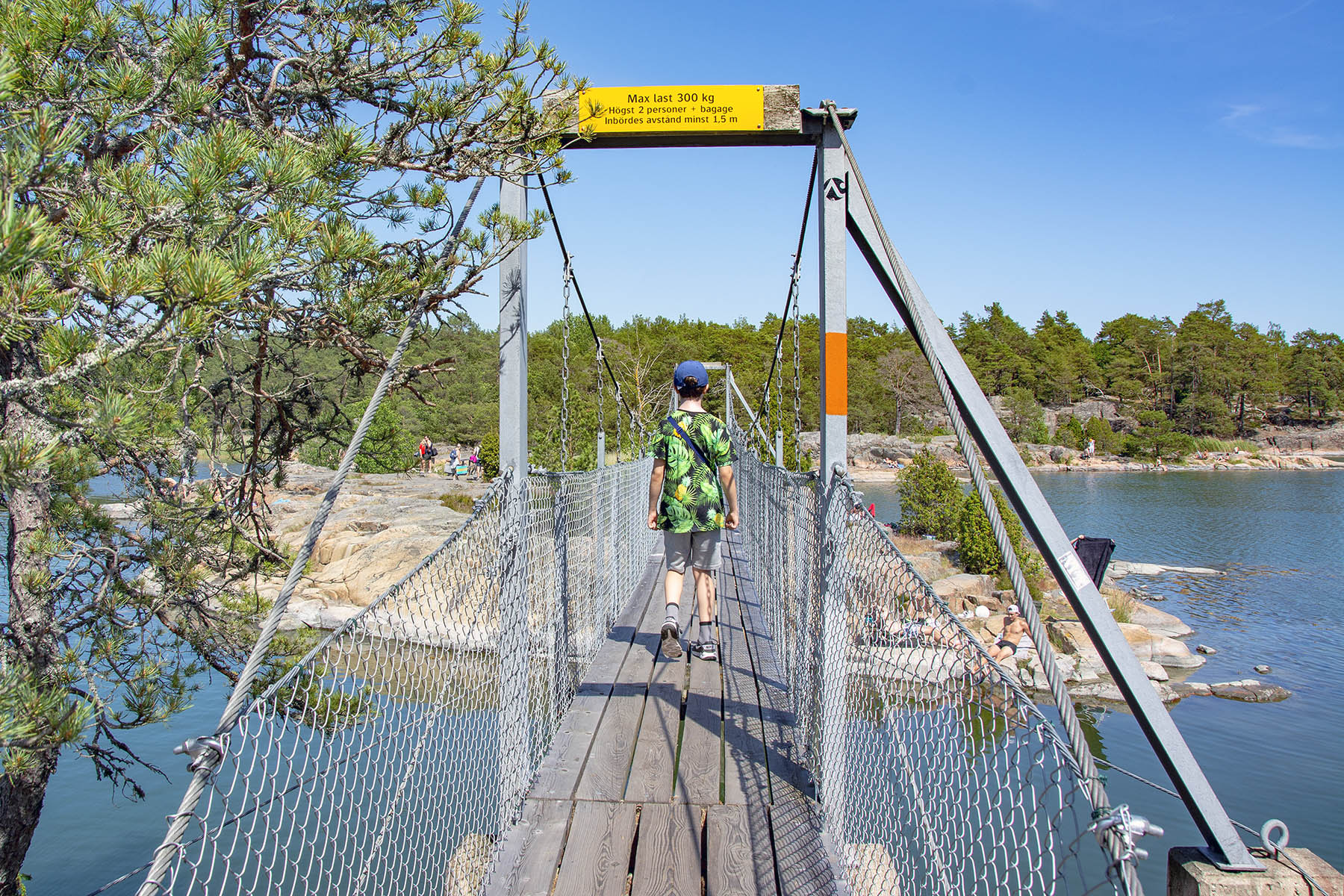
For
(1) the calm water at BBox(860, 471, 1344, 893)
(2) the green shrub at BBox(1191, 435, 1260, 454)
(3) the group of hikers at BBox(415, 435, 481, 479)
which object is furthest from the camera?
(2) the green shrub at BBox(1191, 435, 1260, 454)

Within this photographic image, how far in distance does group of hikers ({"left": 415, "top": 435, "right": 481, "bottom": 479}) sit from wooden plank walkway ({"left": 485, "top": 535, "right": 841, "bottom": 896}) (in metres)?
20.7

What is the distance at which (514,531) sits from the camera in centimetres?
224

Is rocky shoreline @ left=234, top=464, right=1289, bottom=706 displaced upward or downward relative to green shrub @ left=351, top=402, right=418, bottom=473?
downward

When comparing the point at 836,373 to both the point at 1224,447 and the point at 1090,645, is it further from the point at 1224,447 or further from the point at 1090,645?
the point at 1224,447

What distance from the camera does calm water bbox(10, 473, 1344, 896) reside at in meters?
6.45

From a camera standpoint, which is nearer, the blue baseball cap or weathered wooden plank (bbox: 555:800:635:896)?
weathered wooden plank (bbox: 555:800:635:896)

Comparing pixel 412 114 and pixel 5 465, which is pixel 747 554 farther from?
pixel 5 465

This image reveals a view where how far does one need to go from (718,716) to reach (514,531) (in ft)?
3.65

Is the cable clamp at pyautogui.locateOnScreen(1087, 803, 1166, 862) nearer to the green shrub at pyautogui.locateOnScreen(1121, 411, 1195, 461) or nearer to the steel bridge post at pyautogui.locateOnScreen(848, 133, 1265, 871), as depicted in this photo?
the steel bridge post at pyautogui.locateOnScreen(848, 133, 1265, 871)

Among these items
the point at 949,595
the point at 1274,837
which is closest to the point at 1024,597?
the point at 1274,837

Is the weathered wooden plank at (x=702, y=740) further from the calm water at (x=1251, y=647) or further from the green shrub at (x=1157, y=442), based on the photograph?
the green shrub at (x=1157, y=442)

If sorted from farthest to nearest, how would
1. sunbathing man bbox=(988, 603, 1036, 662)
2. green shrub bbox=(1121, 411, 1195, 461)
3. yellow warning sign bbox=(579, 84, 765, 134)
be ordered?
green shrub bbox=(1121, 411, 1195, 461) → sunbathing man bbox=(988, 603, 1036, 662) → yellow warning sign bbox=(579, 84, 765, 134)

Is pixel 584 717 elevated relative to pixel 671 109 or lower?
lower

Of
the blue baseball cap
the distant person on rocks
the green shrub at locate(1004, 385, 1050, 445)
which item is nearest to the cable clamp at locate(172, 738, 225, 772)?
the blue baseball cap
